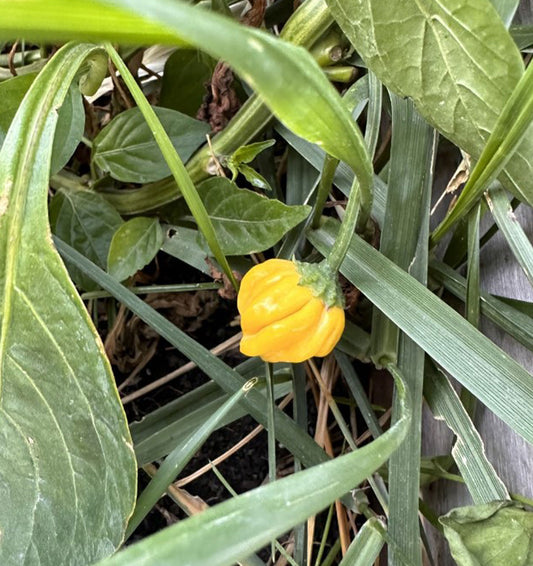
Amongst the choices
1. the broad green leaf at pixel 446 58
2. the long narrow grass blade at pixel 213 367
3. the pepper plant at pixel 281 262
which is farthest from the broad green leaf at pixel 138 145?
the broad green leaf at pixel 446 58

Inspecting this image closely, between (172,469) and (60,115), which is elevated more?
(60,115)

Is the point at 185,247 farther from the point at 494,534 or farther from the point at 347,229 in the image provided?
the point at 494,534

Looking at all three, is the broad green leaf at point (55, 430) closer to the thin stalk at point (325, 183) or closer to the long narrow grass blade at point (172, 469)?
the long narrow grass blade at point (172, 469)

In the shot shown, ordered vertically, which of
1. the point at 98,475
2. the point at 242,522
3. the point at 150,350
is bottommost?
the point at 150,350

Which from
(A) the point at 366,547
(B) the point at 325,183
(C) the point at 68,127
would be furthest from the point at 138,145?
(A) the point at 366,547

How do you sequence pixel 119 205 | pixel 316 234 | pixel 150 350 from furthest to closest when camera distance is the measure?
pixel 150 350 → pixel 119 205 → pixel 316 234

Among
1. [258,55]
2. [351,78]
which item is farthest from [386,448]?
[351,78]

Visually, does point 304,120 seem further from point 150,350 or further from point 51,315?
point 150,350
